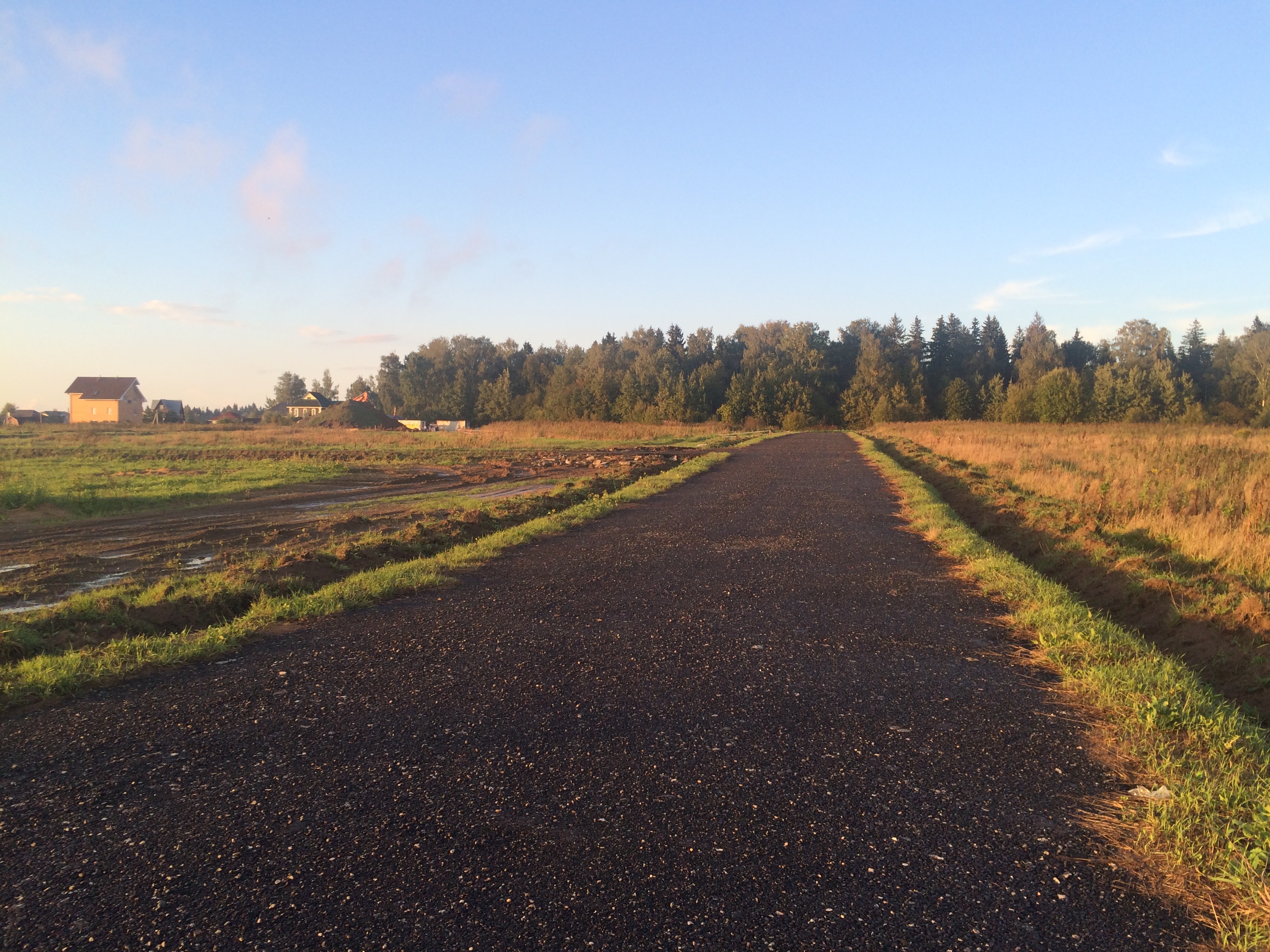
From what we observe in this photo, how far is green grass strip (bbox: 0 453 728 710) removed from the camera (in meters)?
5.17

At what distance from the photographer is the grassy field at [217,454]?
1947 cm

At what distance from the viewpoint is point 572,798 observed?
349 centimetres

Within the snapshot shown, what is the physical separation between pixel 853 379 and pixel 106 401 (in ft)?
320

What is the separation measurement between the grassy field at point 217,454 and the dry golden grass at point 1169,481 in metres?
20.1

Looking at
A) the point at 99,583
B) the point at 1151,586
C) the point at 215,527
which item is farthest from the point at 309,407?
the point at 1151,586

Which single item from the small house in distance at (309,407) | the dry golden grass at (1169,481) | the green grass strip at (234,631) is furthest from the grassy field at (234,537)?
the small house in distance at (309,407)

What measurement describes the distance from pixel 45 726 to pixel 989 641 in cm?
688

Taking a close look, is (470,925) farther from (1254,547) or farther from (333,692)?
(1254,547)

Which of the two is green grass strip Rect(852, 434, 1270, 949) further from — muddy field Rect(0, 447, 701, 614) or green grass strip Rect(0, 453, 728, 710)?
muddy field Rect(0, 447, 701, 614)

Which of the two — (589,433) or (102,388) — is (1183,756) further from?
(102,388)

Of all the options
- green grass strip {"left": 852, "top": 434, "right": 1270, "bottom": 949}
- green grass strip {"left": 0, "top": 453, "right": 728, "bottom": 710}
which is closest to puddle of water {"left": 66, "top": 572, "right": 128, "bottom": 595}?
green grass strip {"left": 0, "top": 453, "right": 728, "bottom": 710}

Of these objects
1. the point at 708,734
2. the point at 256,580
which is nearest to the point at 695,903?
the point at 708,734

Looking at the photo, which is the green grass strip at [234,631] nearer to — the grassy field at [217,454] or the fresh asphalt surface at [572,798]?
the fresh asphalt surface at [572,798]

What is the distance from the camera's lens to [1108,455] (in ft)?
74.7
